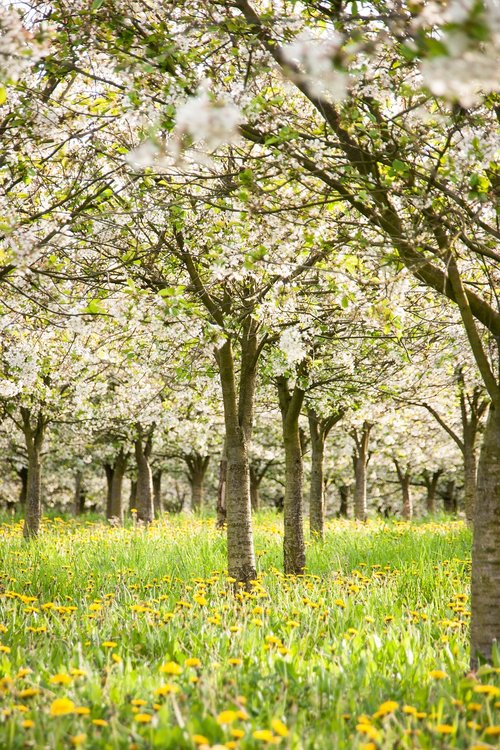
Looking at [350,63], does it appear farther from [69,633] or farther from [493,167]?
[69,633]

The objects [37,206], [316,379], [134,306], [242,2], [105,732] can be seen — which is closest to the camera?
[105,732]

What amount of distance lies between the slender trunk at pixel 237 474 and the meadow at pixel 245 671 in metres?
0.43

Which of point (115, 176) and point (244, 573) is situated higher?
point (115, 176)

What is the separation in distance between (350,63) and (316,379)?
637 centimetres

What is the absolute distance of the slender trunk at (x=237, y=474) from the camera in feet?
24.0

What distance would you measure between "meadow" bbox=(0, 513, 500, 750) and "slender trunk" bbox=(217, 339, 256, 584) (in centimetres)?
43

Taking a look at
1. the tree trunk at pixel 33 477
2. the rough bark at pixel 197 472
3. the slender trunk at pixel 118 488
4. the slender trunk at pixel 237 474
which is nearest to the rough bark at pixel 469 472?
the slender trunk at pixel 237 474

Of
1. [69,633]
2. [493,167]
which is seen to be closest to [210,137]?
[493,167]

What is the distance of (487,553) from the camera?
170 inches

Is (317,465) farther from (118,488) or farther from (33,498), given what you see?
(118,488)

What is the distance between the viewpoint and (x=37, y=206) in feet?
22.2

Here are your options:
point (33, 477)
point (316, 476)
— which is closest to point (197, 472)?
point (316, 476)

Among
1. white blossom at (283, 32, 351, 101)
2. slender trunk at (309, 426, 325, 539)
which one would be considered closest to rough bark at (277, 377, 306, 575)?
slender trunk at (309, 426, 325, 539)

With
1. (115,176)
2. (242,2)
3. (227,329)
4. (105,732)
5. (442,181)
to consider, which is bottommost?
(105,732)
